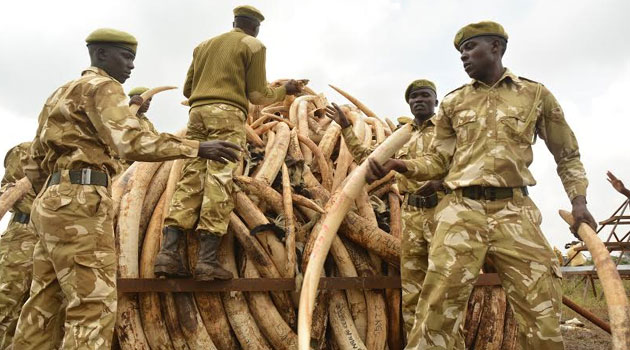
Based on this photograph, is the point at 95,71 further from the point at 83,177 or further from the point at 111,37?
the point at 83,177

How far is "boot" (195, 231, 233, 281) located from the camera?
3.69m

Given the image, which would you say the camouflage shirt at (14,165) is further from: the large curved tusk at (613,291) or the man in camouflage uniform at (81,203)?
the large curved tusk at (613,291)

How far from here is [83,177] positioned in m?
3.26

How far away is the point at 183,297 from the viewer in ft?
12.6

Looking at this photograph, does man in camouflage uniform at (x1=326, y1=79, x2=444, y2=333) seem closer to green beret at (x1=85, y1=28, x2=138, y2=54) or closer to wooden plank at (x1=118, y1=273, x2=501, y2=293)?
wooden plank at (x1=118, y1=273, x2=501, y2=293)

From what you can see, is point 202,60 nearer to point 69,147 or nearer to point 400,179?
point 69,147

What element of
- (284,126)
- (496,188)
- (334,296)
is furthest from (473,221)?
(284,126)

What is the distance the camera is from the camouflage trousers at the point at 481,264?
318cm

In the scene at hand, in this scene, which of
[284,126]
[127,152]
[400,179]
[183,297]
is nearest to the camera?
[127,152]

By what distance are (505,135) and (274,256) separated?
1.81 m

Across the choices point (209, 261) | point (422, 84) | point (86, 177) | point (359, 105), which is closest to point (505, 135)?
point (422, 84)

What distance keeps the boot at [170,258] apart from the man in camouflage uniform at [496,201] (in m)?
1.40

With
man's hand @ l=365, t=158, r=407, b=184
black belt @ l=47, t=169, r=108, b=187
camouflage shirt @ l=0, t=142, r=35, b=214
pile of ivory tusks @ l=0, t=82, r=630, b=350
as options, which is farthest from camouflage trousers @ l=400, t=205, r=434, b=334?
camouflage shirt @ l=0, t=142, r=35, b=214

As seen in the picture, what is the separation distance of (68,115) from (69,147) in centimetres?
18
